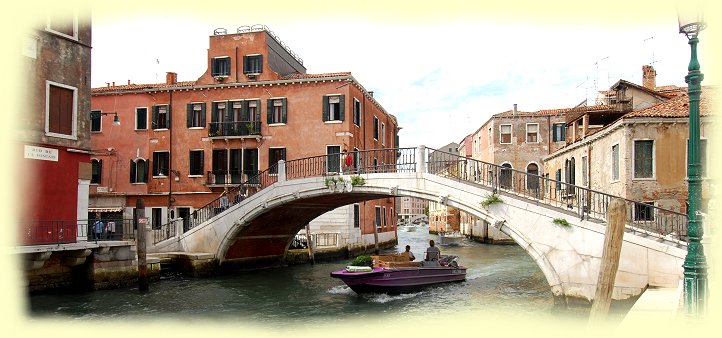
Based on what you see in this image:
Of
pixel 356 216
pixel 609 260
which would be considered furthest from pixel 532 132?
pixel 609 260

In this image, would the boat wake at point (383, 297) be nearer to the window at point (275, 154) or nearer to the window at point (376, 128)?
the window at point (275, 154)

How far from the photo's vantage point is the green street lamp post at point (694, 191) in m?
6.38

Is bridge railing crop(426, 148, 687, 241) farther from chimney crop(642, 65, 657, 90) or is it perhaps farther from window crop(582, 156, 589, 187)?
chimney crop(642, 65, 657, 90)

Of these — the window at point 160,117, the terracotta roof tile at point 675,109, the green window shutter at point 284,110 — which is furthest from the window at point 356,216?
the terracotta roof tile at point 675,109

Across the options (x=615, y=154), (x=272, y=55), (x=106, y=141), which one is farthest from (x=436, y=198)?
(x=106, y=141)

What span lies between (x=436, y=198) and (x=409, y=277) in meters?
2.76

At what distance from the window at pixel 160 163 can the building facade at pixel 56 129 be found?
10.3 m

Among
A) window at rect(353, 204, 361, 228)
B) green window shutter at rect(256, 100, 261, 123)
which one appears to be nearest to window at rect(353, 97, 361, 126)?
window at rect(353, 204, 361, 228)

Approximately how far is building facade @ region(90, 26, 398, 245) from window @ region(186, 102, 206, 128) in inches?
1.7

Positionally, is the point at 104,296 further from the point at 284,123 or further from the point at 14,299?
the point at 284,123

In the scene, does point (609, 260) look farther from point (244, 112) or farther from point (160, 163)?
point (160, 163)

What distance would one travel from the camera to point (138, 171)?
85.5 feet

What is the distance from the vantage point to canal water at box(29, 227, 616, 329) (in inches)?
506

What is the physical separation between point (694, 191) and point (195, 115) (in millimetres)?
21860
